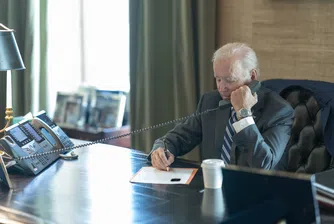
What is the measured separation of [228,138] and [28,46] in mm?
2422

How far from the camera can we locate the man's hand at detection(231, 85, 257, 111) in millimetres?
2598

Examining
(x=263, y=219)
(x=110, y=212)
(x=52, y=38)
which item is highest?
(x=52, y=38)

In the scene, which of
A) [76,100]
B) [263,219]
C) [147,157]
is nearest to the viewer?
[263,219]

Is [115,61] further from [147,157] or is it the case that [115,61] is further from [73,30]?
[147,157]

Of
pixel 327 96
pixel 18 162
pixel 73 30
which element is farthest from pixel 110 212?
pixel 73 30

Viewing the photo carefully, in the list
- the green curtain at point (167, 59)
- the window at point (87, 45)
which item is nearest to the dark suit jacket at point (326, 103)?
the green curtain at point (167, 59)

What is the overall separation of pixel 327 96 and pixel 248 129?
37 centimetres

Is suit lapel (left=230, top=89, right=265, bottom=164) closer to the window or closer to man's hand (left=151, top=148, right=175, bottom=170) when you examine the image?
man's hand (left=151, top=148, right=175, bottom=170)

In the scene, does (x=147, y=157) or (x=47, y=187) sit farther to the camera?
(x=147, y=157)

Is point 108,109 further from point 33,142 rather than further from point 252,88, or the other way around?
point 252,88

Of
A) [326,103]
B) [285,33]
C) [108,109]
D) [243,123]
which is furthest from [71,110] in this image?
[326,103]

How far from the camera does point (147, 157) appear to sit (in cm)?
279

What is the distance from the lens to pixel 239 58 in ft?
8.89

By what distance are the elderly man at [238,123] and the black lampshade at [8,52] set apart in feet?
2.58
